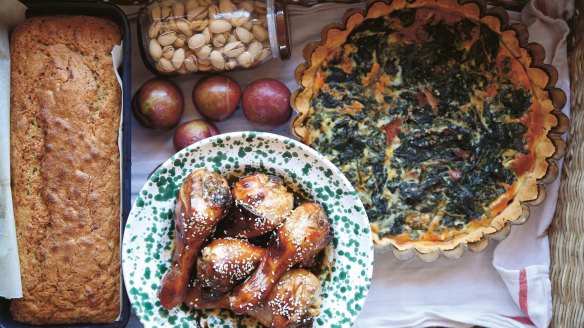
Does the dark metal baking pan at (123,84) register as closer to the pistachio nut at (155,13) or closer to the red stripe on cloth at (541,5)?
the pistachio nut at (155,13)

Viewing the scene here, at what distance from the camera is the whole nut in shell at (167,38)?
5.41 ft

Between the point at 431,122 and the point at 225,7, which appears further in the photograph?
the point at 431,122

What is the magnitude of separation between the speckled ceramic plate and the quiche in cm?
11

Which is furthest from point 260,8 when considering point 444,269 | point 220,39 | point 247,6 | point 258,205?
point 444,269

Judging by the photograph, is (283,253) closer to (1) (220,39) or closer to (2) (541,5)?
(1) (220,39)

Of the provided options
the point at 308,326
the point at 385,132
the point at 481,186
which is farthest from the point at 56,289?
the point at 481,186

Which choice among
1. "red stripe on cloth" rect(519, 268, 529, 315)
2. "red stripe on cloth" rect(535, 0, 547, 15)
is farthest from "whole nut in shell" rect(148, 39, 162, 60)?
"red stripe on cloth" rect(519, 268, 529, 315)

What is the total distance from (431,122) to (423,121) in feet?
0.07

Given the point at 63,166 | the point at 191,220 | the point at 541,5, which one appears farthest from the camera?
the point at 541,5

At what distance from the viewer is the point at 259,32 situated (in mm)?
1678

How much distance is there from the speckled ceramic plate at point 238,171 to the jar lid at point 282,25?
286mm

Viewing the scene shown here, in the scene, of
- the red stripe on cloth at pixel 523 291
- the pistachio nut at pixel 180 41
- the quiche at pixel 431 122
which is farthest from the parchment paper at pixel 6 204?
the red stripe on cloth at pixel 523 291

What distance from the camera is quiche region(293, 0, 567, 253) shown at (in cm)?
169

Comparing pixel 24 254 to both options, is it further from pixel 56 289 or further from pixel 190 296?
pixel 190 296
